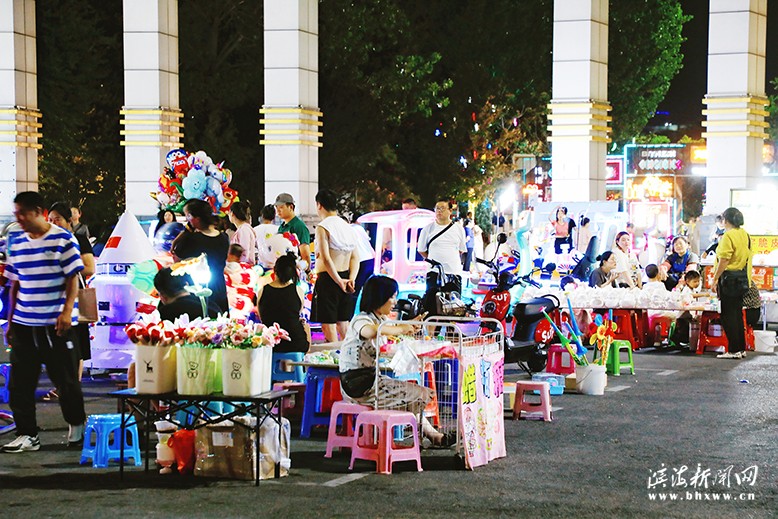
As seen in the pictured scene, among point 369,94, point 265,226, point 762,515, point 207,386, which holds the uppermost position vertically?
point 369,94

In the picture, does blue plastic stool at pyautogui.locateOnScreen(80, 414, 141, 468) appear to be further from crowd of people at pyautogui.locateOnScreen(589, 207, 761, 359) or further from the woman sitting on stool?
crowd of people at pyautogui.locateOnScreen(589, 207, 761, 359)

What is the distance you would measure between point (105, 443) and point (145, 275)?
3.63 m

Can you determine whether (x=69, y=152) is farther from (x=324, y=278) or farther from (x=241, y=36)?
(x=324, y=278)

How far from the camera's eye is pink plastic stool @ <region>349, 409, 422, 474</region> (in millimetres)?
9883

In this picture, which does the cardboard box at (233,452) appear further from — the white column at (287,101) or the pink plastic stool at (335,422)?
the white column at (287,101)

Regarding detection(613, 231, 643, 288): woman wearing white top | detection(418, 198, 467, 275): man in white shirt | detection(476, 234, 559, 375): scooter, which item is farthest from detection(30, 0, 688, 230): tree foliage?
detection(476, 234, 559, 375): scooter

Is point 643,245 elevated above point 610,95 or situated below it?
below

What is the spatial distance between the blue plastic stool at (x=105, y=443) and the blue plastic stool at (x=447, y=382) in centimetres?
229

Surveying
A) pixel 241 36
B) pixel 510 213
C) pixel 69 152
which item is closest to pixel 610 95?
pixel 510 213

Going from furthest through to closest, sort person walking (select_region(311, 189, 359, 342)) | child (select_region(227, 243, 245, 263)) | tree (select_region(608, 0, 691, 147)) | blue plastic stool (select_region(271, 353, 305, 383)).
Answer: tree (select_region(608, 0, 691, 147)) → child (select_region(227, 243, 245, 263)) → person walking (select_region(311, 189, 359, 342)) → blue plastic stool (select_region(271, 353, 305, 383))

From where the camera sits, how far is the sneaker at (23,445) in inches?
421

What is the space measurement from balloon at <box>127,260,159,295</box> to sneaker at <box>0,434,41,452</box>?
2.92 metres

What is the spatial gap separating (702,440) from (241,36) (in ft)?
90.6

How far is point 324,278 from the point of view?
14555 millimetres
